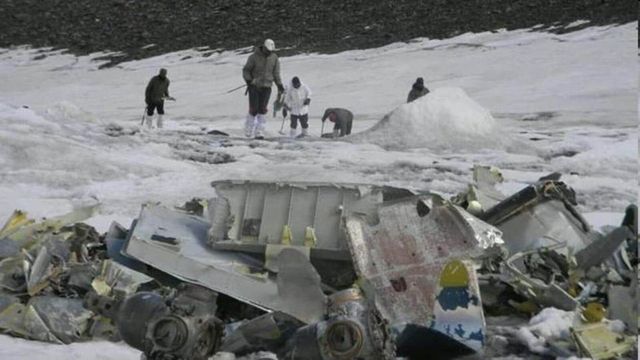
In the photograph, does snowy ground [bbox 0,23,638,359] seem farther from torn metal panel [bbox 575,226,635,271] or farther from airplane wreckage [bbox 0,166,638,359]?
torn metal panel [bbox 575,226,635,271]

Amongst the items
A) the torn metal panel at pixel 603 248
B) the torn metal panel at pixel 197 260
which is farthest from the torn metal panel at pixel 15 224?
the torn metal panel at pixel 603 248

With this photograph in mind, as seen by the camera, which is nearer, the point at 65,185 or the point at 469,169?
the point at 65,185

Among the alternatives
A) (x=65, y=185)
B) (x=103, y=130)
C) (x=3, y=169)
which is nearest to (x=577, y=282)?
(x=65, y=185)

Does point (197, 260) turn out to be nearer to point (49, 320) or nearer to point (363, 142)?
point (49, 320)

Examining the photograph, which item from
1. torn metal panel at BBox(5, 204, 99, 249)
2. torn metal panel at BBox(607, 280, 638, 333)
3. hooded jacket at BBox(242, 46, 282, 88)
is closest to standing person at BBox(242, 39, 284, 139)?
hooded jacket at BBox(242, 46, 282, 88)

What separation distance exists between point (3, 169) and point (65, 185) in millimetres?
827

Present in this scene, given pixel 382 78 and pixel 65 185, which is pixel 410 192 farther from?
pixel 382 78

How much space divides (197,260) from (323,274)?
75 cm

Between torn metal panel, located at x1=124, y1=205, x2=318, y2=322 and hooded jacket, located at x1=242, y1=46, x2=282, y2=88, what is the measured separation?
25.5 feet

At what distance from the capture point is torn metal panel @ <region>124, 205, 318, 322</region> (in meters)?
4.80

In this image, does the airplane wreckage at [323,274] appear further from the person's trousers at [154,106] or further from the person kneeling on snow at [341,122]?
the person's trousers at [154,106]

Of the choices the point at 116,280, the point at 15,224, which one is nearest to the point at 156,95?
the point at 15,224

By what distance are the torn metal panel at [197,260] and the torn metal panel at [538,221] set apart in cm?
154

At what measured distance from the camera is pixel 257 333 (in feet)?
14.3
